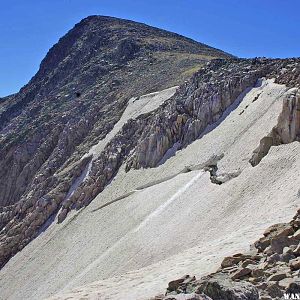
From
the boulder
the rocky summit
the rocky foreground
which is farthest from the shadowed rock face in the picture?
the boulder

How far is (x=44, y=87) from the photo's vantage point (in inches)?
4082

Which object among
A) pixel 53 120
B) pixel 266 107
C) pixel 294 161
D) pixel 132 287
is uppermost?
pixel 53 120

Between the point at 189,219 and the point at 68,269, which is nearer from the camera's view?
the point at 189,219

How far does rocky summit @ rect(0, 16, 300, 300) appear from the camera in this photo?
53.4ft

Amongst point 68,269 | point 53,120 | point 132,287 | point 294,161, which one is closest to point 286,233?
point 132,287

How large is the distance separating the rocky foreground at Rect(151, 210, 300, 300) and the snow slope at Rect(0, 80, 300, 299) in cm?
181

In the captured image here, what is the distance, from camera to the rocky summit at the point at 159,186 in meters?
16.3

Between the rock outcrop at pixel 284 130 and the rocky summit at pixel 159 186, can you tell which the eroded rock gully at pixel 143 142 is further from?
the rock outcrop at pixel 284 130

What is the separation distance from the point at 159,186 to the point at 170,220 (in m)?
7.84

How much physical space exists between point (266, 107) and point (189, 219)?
43.9 feet

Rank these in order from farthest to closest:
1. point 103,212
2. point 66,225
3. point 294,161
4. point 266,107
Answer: point 66,225, point 103,212, point 266,107, point 294,161

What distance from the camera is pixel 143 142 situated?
49.8 meters

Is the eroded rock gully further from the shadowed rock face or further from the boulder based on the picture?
the boulder

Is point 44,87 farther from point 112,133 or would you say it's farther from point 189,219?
point 189,219
